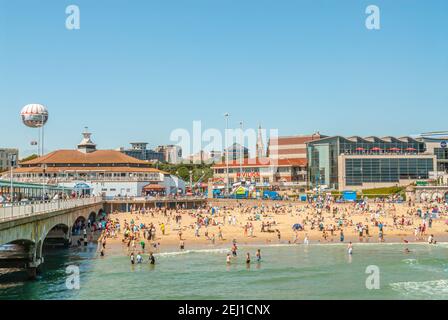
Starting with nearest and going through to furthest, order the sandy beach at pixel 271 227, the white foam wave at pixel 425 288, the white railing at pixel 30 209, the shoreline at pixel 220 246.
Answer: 1. the white railing at pixel 30 209
2. the white foam wave at pixel 425 288
3. the shoreline at pixel 220 246
4. the sandy beach at pixel 271 227

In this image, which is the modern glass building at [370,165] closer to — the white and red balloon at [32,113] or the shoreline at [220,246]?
the shoreline at [220,246]

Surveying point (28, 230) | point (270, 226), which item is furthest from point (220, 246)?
point (28, 230)

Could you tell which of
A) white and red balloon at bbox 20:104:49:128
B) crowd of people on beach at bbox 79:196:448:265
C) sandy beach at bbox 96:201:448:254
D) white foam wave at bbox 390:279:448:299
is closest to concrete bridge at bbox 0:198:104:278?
crowd of people on beach at bbox 79:196:448:265

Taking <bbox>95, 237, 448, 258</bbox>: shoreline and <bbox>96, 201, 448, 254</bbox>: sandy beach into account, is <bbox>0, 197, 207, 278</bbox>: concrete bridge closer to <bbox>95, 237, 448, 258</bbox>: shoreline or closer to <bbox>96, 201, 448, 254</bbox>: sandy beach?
<bbox>95, 237, 448, 258</bbox>: shoreline

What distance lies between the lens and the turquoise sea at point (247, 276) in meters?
25.7

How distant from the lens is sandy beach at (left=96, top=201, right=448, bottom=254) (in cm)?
4416

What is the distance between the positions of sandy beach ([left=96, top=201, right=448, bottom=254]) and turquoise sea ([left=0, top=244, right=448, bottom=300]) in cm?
422

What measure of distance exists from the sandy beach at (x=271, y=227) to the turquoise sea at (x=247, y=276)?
13.8 ft

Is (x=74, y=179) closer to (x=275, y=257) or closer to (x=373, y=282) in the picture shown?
(x=275, y=257)

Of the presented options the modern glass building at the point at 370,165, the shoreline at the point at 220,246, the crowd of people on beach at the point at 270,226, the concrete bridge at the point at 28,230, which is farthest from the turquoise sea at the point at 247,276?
Result: the modern glass building at the point at 370,165

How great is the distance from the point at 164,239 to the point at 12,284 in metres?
18.6
